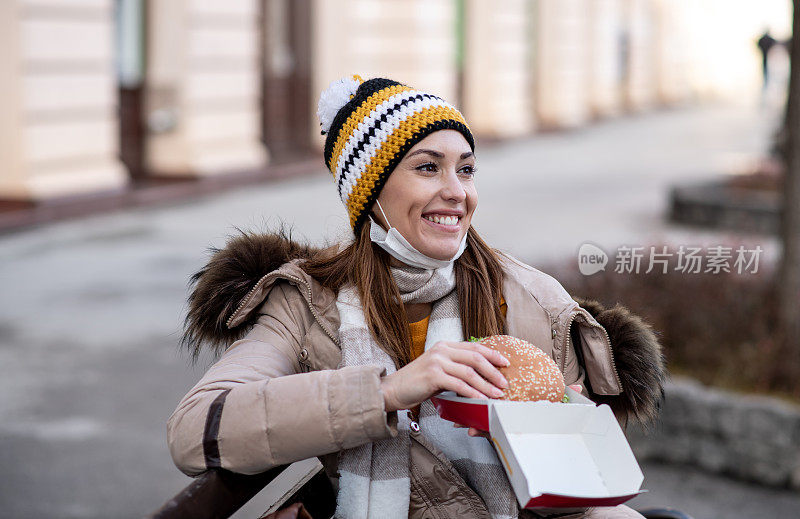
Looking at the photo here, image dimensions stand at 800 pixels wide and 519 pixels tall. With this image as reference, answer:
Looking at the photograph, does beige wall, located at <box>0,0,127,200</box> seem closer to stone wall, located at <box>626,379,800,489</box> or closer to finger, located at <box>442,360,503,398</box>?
stone wall, located at <box>626,379,800,489</box>

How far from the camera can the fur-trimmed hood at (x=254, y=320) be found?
2.55 m

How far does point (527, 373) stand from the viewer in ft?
7.29

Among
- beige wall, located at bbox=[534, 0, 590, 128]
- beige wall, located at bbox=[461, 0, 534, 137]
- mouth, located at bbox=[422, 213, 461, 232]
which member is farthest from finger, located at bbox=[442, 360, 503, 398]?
beige wall, located at bbox=[534, 0, 590, 128]

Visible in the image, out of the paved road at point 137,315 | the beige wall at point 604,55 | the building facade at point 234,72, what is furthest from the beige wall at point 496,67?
the beige wall at point 604,55

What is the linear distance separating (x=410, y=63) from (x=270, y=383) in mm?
15986

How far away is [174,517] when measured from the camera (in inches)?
76.0

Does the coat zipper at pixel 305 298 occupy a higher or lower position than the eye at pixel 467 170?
lower

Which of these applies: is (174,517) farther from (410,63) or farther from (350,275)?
(410,63)

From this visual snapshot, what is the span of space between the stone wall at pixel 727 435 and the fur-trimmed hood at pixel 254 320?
227cm

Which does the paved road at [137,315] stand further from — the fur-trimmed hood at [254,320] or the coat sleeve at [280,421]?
the coat sleeve at [280,421]

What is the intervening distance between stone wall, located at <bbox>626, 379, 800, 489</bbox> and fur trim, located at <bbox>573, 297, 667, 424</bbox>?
2.25 metres

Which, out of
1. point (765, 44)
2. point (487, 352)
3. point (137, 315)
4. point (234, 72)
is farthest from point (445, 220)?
point (234, 72)

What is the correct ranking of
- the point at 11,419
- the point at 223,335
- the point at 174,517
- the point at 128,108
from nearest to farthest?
the point at 174,517, the point at 223,335, the point at 11,419, the point at 128,108

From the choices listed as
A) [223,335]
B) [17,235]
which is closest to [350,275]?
[223,335]
